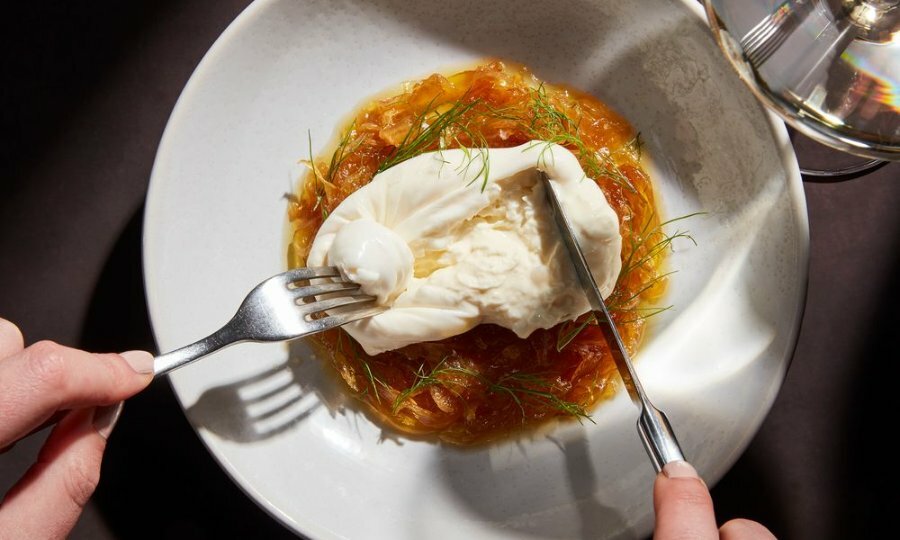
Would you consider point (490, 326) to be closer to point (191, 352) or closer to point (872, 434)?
point (191, 352)

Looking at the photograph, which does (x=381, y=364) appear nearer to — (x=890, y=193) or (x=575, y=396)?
(x=575, y=396)

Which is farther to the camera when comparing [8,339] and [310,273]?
[310,273]

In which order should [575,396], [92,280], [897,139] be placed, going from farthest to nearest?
[92,280]
[575,396]
[897,139]

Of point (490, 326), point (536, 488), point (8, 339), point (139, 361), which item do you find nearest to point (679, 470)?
point (536, 488)

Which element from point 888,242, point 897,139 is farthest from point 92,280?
point 888,242

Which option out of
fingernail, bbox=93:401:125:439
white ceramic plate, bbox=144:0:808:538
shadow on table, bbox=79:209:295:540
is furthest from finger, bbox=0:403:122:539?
shadow on table, bbox=79:209:295:540
